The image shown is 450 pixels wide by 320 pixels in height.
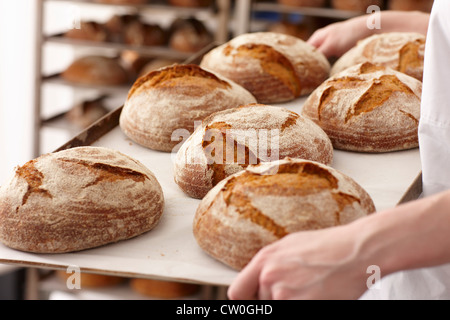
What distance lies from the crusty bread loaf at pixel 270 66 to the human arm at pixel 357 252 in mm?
1015

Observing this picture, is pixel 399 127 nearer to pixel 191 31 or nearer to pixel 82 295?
→ pixel 82 295

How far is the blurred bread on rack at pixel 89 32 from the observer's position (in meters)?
3.67

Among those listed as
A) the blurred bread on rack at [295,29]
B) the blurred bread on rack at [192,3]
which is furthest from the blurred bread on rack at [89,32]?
the blurred bread on rack at [295,29]

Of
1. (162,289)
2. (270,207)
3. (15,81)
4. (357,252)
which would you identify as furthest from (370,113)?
(15,81)

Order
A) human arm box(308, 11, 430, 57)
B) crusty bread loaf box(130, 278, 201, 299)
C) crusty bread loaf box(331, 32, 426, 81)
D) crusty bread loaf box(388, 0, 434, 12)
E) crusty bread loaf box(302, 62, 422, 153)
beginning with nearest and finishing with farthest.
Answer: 1. crusty bread loaf box(302, 62, 422, 153)
2. crusty bread loaf box(331, 32, 426, 81)
3. human arm box(308, 11, 430, 57)
4. crusty bread loaf box(130, 278, 201, 299)
5. crusty bread loaf box(388, 0, 434, 12)

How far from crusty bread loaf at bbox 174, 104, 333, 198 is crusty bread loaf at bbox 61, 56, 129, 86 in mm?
2453

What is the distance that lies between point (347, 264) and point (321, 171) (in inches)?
12.2

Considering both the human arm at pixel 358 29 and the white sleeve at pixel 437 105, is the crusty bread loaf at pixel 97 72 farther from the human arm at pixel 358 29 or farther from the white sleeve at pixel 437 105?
the white sleeve at pixel 437 105

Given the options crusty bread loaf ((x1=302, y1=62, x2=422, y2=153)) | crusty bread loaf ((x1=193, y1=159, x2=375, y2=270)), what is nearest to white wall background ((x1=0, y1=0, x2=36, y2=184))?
crusty bread loaf ((x1=302, y1=62, x2=422, y2=153))

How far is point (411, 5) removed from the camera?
307 cm

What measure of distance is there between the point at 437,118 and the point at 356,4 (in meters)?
2.11

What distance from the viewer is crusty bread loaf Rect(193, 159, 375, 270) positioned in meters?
0.95

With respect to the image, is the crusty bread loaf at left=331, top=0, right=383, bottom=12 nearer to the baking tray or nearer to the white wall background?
the baking tray

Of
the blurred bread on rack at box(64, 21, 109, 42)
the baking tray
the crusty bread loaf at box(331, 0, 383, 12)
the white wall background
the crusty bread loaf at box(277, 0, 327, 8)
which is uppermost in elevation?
the crusty bread loaf at box(331, 0, 383, 12)
